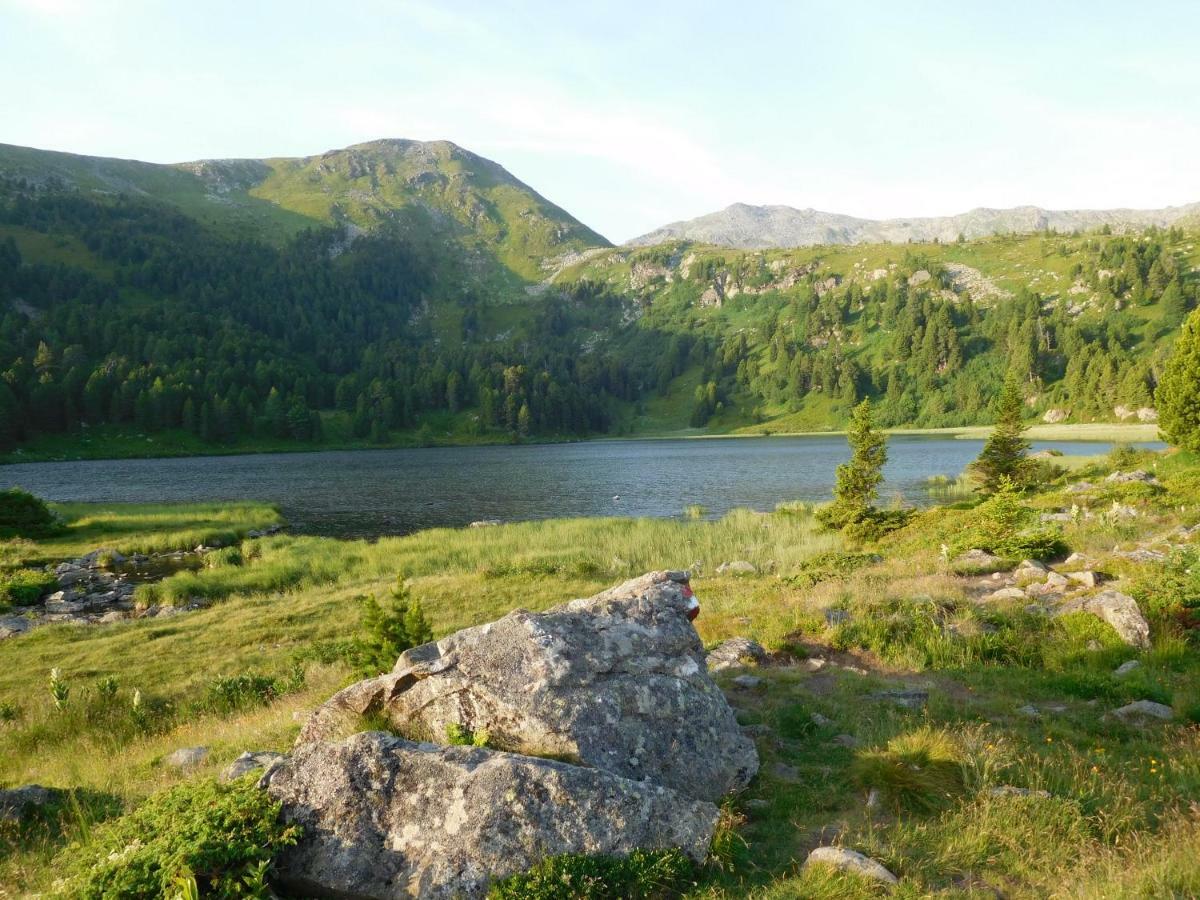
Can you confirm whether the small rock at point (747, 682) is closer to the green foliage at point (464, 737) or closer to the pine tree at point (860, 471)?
the green foliage at point (464, 737)

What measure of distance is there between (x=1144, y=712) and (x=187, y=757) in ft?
51.1

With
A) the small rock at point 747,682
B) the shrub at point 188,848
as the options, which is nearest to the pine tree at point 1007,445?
the small rock at point 747,682

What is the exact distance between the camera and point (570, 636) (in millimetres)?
7984

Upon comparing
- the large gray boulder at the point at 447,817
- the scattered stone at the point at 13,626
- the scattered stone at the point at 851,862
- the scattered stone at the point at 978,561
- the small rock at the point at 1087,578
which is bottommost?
the scattered stone at the point at 13,626

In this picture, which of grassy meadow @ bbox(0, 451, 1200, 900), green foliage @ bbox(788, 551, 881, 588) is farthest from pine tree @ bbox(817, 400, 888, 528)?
green foliage @ bbox(788, 551, 881, 588)

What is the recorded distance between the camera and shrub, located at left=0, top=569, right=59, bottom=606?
30131 millimetres

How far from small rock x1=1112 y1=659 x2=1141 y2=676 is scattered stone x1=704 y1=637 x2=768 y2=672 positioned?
20.9 feet

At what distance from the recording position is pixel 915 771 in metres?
7.52

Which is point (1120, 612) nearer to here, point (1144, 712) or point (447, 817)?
point (1144, 712)

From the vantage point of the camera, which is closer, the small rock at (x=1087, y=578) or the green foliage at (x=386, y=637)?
the green foliage at (x=386, y=637)

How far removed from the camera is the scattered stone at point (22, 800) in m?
8.05

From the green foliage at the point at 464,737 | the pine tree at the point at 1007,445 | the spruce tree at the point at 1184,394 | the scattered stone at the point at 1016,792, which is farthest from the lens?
the pine tree at the point at 1007,445

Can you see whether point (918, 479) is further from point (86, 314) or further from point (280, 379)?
point (86, 314)

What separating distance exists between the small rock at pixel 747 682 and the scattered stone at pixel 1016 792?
467cm
